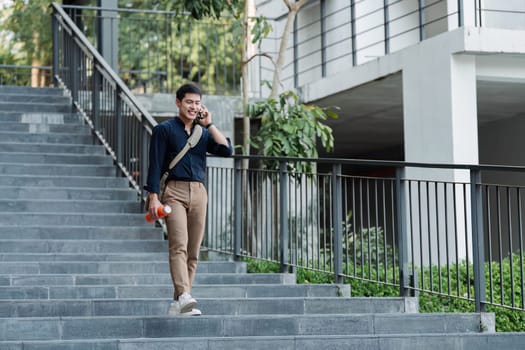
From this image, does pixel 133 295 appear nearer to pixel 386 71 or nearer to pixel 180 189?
pixel 180 189

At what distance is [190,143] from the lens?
727 cm

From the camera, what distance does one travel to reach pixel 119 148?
11.6m

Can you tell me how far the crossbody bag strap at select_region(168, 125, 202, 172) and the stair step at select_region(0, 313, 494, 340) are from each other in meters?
1.11

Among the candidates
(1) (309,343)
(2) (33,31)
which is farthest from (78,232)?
(2) (33,31)

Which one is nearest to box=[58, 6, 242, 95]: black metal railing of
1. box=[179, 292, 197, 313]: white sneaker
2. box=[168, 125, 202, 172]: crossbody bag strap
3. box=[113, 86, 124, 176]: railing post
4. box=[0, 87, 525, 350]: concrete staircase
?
box=[113, 86, 124, 176]: railing post

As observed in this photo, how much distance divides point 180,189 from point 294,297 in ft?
5.79

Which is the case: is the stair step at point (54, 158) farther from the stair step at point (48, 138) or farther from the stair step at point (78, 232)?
the stair step at point (78, 232)

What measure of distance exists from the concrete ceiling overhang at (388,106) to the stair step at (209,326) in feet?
18.3

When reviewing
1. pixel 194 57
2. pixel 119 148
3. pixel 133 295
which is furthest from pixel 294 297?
pixel 194 57

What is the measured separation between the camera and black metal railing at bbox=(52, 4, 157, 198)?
36.9ft

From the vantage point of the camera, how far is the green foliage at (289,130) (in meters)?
13.1

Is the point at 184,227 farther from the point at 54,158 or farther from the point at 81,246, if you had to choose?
the point at 54,158

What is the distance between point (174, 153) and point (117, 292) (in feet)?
5.26

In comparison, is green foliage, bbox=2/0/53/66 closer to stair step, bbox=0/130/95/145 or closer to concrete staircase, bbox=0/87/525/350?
stair step, bbox=0/130/95/145
